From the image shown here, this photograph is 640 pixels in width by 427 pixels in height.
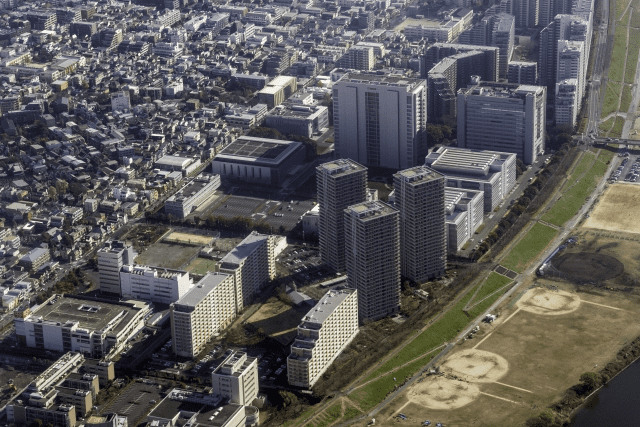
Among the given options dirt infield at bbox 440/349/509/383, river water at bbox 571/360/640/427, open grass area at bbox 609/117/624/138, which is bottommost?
river water at bbox 571/360/640/427

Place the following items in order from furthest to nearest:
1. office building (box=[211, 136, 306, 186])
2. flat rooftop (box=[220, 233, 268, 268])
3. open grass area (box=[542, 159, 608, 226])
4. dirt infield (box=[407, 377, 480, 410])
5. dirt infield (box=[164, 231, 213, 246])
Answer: office building (box=[211, 136, 306, 186])
open grass area (box=[542, 159, 608, 226])
dirt infield (box=[164, 231, 213, 246])
flat rooftop (box=[220, 233, 268, 268])
dirt infield (box=[407, 377, 480, 410])

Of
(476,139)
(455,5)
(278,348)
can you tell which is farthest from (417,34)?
(278,348)

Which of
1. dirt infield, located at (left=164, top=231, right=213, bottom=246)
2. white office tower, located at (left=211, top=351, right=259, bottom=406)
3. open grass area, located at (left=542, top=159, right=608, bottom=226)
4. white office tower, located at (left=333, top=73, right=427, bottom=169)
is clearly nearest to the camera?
white office tower, located at (left=211, top=351, right=259, bottom=406)

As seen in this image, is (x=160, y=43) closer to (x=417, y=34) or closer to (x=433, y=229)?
(x=417, y=34)

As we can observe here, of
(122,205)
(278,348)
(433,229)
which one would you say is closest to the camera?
(278,348)

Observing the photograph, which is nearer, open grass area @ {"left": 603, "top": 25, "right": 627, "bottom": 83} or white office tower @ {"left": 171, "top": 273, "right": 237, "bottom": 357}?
white office tower @ {"left": 171, "top": 273, "right": 237, "bottom": 357}

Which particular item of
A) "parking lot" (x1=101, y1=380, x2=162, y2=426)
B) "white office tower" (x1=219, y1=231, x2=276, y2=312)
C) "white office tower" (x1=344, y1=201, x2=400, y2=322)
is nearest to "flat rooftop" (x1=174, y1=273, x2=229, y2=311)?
"white office tower" (x1=219, y1=231, x2=276, y2=312)

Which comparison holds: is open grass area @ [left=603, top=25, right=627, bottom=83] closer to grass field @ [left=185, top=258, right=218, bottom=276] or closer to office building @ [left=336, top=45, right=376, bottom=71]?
office building @ [left=336, top=45, right=376, bottom=71]

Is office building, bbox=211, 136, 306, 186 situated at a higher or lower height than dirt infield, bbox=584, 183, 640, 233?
higher
